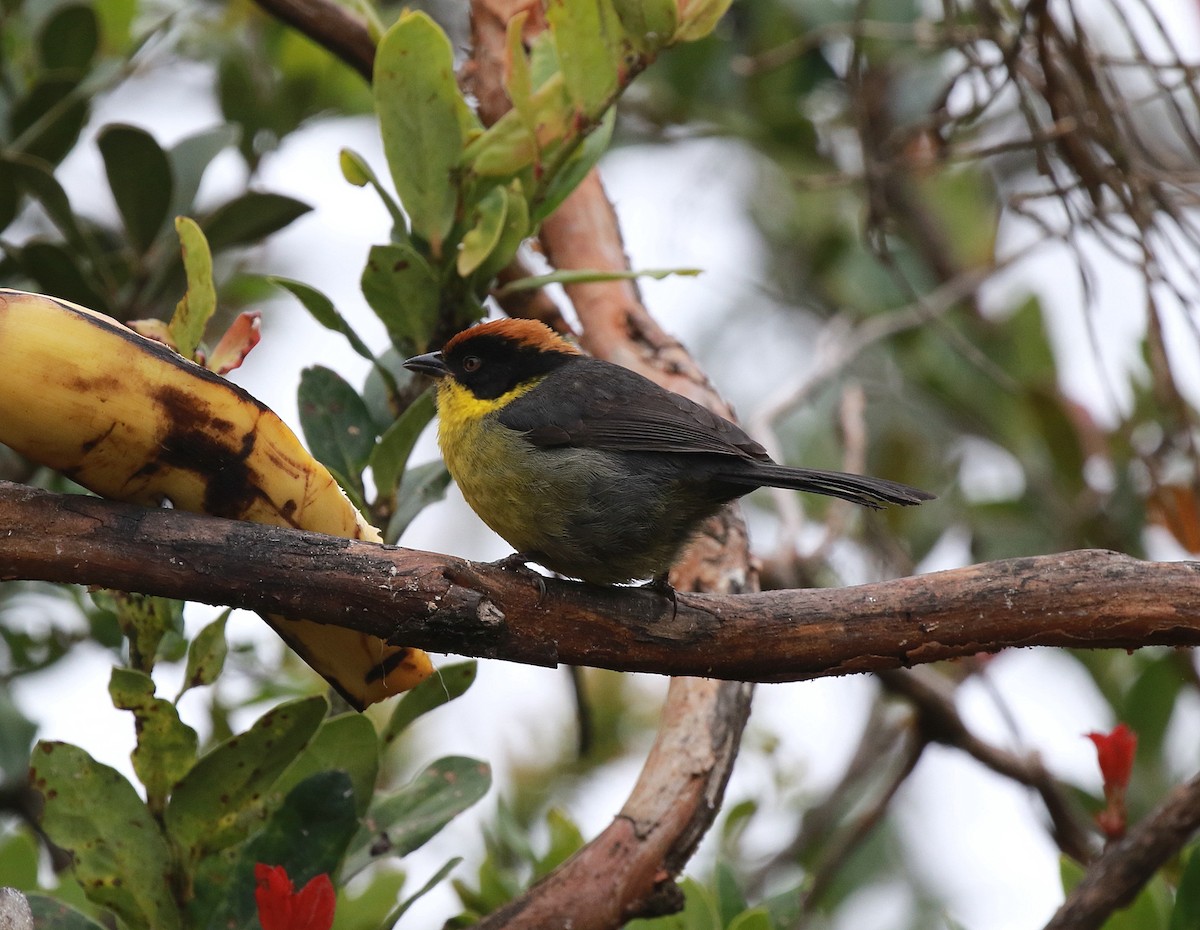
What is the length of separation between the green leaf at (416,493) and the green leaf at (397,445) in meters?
0.05

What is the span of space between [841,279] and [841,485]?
2.79m

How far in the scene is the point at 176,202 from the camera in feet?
12.0

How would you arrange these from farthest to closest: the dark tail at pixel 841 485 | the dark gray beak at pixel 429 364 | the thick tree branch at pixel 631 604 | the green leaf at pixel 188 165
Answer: the green leaf at pixel 188 165 < the dark gray beak at pixel 429 364 < the dark tail at pixel 841 485 < the thick tree branch at pixel 631 604

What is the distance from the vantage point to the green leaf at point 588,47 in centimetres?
295

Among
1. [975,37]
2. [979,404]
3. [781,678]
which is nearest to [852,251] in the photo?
[979,404]

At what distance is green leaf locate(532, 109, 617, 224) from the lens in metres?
3.28

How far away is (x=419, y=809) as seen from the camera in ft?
9.46

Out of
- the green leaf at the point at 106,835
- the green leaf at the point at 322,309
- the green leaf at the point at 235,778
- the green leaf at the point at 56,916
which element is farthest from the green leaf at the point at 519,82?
the green leaf at the point at 56,916

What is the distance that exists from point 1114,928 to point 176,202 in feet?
9.76

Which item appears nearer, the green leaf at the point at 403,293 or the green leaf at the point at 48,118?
the green leaf at the point at 403,293

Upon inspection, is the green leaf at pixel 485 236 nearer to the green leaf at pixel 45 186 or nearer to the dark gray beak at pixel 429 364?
the dark gray beak at pixel 429 364

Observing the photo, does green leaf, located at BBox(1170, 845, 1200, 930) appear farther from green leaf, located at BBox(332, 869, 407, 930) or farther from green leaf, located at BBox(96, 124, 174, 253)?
green leaf, located at BBox(96, 124, 174, 253)

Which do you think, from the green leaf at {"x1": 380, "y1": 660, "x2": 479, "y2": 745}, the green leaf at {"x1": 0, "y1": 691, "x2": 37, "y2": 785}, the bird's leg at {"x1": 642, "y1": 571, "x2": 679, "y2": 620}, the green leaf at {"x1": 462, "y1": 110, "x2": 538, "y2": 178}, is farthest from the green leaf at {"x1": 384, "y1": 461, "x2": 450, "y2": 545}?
the green leaf at {"x1": 0, "y1": 691, "x2": 37, "y2": 785}

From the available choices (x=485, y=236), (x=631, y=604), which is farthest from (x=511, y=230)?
(x=631, y=604)
